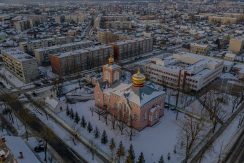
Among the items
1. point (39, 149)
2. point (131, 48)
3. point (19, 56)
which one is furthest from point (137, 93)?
point (131, 48)

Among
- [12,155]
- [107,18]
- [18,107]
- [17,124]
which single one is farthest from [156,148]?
[107,18]

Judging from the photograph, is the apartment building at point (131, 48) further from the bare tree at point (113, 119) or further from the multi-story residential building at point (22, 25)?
the multi-story residential building at point (22, 25)

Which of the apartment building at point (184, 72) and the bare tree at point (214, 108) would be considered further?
the apartment building at point (184, 72)

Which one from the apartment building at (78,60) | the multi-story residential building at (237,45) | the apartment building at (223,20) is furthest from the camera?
the apartment building at (223,20)

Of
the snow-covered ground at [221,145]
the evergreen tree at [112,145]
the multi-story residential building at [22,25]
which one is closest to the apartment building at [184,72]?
the snow-covered ground at [221,145]

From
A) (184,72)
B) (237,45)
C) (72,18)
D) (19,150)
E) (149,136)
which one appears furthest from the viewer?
(72,18)

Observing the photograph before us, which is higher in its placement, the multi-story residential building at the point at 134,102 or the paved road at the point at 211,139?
the multi-story residential building at the point at 134,102

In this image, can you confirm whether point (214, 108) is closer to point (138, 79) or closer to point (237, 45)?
point (138, 79)

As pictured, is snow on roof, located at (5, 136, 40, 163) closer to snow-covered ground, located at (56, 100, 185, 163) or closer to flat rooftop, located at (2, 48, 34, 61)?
snow-covered ground, located at (56, 100, 185, 163)
